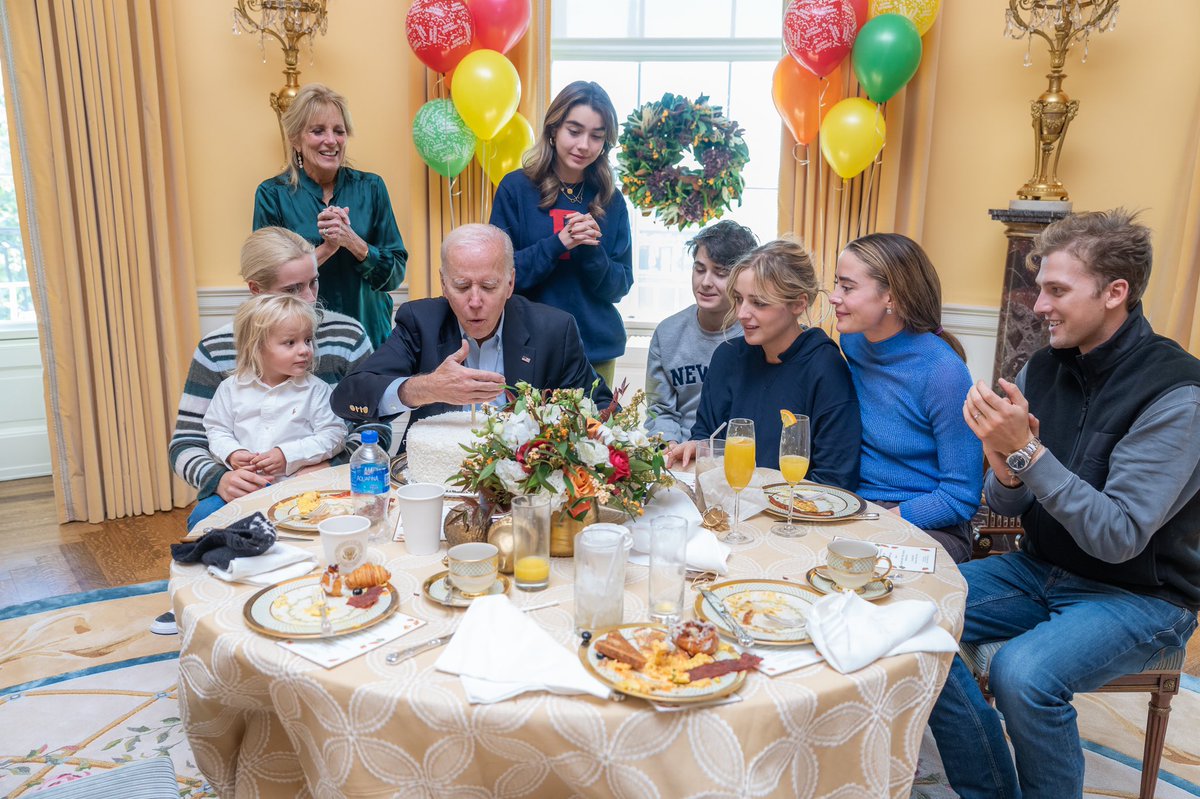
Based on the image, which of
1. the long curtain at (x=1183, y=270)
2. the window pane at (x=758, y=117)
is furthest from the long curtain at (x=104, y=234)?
the long curtain at (x=1183, y=270)

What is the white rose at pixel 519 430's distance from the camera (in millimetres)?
1622

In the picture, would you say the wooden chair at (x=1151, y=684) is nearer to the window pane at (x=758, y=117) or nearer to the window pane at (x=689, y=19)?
the window pane at (x=758, y=117)

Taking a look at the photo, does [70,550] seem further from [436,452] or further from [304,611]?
[304,611]

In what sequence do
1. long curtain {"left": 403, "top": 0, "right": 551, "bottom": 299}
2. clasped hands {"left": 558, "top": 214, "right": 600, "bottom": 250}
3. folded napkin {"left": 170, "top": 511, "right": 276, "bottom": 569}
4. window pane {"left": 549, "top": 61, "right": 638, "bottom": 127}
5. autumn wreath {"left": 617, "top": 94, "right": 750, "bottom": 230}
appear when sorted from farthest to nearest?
window pane {"left": 549, "top": 61, "right": 638, "bottom": 127} < long curtain {"left": 403, "top": 0, "right": 551, "bottom": 299} < autumn wreath {"left": 617, "top": 94, "right": 750, "bottom": 230} < clasped hands {"left": 558, "top": 214, "right": 600, "bottom": 250} < folded napkin {"left": 170, "top": 511, "right": 276, "bottom": 569}

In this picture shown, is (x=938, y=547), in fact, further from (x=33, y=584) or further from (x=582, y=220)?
(x=33, y=584)

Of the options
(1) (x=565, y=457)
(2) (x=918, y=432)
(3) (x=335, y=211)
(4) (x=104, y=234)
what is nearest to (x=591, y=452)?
(1) (x=565, y=457)

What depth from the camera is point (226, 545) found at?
160 centimetres

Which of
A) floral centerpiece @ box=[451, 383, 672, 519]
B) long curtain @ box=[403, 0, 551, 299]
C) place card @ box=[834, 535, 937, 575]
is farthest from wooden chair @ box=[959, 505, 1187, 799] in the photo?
long curtain @ box=[403, 0, 551, 299]

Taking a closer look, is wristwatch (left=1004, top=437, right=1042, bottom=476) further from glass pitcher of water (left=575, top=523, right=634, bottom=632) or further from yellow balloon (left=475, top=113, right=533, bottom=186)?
yellow balloon (left=475, top=113, right=533, bottom=186)

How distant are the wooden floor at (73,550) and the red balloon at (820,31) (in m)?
2.59

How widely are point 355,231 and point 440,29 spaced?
3.24 feet

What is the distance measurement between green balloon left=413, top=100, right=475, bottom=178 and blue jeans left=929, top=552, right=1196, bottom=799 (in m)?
2.89

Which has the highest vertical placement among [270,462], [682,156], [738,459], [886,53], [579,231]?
[886,53]

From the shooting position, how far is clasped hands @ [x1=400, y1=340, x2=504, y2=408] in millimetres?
2133
